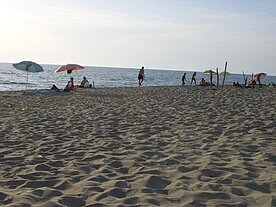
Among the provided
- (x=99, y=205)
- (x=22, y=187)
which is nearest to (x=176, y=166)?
(x=99, y=205)

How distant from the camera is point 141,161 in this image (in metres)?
5.55

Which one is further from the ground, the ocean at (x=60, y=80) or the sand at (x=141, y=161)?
Answer: the ocean at (x=60, y=80)

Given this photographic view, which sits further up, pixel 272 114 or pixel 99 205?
pixel 272 114

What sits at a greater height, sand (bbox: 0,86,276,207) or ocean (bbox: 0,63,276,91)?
ocean (bbox: 0,63,276,91)

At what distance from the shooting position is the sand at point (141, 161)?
13.4 ft

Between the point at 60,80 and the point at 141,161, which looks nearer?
the point at 141,161

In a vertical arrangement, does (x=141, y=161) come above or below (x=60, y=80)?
below

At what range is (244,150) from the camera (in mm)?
6066

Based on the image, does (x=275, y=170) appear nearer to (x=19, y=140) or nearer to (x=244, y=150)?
(x=244, y=150)

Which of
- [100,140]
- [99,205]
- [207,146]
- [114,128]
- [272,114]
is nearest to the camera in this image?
[99,205]

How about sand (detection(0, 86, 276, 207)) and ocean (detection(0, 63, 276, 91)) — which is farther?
ocean (detection(0, 63, 276, 91))

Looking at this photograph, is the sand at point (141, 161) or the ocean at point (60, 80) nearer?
the sand at point (141, 161)

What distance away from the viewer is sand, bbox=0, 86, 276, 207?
160 inches

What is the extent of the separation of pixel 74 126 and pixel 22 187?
4.47 meters
